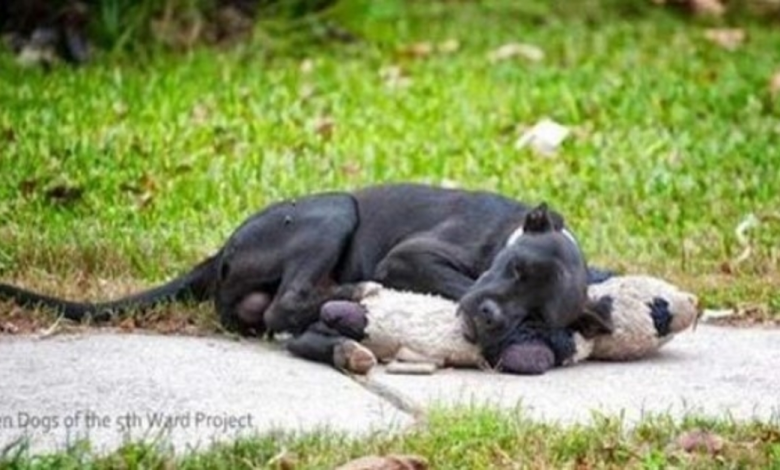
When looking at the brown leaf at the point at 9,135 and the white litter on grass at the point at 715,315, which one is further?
the brown leaf at the point at 9,135

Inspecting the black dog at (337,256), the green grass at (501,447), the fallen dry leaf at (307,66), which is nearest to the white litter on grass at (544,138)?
the fallen dry leaf at (307,66)

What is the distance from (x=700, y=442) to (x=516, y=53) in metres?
7.88

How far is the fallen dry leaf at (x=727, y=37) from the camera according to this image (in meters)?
14.0

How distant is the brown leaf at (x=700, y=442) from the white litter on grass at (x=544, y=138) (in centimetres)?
498

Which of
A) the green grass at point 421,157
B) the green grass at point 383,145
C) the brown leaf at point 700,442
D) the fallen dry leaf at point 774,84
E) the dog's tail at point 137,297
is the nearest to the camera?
the brown leaf at point 700,442

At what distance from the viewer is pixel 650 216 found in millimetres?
9516

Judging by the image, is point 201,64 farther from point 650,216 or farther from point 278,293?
point 278,293

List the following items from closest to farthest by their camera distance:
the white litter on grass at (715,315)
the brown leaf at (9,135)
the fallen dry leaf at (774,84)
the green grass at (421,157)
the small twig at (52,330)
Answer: the green grass at (421,157)
the small twig at (52,330)
the white litter on grass at (715,315)
the brown leaf at (9,135)
the fallen dry leaf at (774,84)

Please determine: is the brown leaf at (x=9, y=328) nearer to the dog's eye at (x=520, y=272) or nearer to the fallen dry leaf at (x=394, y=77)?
the dog's eye at (x=520, y=272)

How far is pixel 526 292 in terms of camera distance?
673 centimetres

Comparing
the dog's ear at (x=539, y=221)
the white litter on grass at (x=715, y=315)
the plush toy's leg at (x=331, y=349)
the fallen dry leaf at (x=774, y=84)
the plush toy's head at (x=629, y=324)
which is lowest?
the fallen dry leaf at (x=774, y=84)

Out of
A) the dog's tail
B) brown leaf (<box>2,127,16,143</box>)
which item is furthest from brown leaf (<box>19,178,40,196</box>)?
the dog's tail

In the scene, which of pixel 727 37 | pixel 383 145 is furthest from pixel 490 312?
pixel 727 37

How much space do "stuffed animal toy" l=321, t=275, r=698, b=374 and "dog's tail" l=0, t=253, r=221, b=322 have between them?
2.30ft
